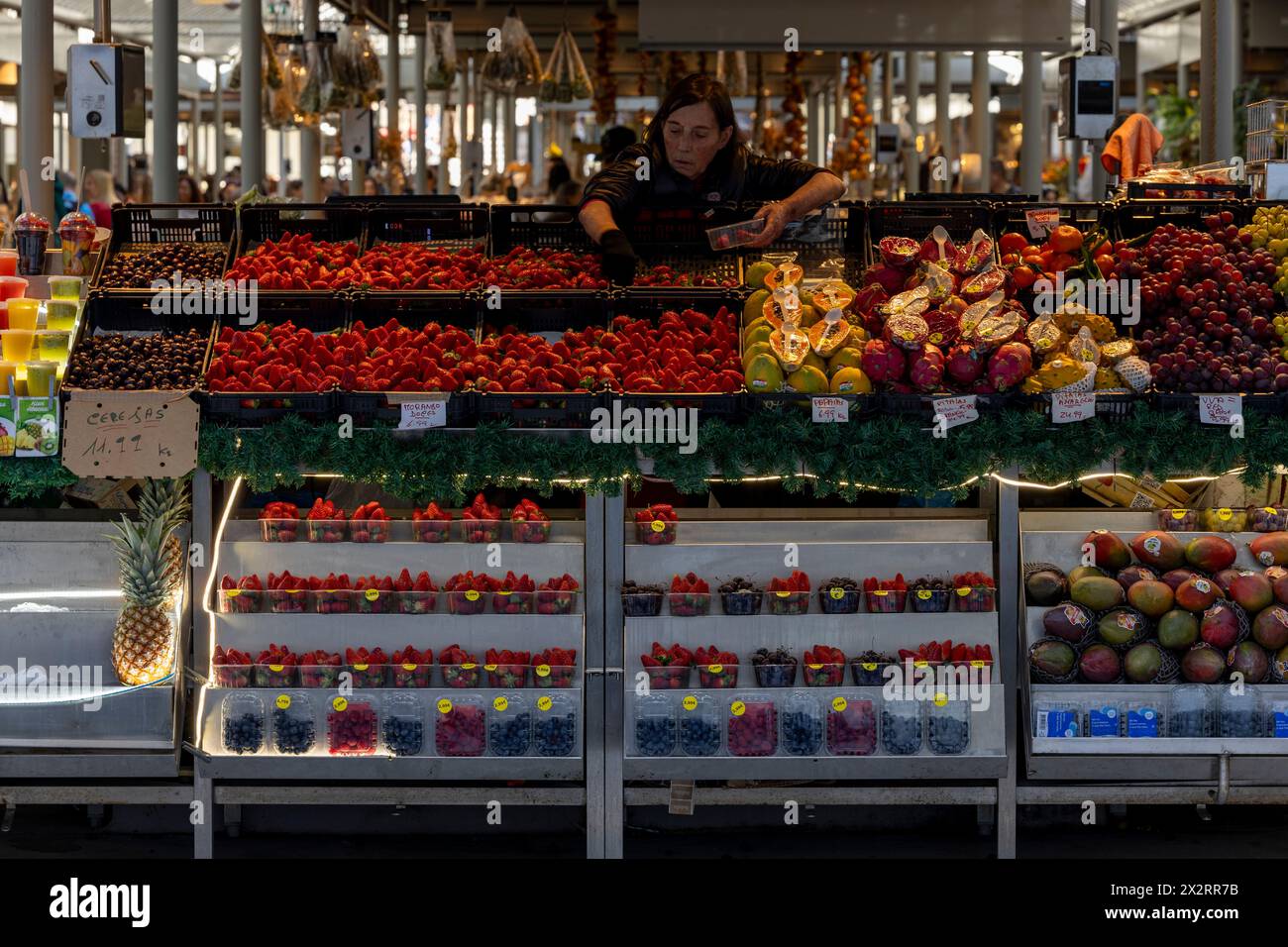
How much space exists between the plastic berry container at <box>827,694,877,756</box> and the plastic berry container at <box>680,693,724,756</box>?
319 millimetres

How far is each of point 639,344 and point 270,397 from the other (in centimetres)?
104

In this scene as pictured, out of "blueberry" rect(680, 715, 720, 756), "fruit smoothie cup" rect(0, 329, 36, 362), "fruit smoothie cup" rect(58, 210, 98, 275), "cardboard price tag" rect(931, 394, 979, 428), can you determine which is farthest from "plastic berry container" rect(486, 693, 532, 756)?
"fruit smoothie cup" rect(58, 210, 98, 275)

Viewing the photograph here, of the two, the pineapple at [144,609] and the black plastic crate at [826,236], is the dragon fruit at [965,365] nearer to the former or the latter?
the black plastic crate at [826,236]

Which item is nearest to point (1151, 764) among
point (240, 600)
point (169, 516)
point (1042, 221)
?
point (1042, 221)

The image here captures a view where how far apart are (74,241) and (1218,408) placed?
11.4 feet

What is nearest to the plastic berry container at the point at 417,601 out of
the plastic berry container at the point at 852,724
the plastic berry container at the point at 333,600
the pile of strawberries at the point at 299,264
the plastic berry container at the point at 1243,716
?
the plastic berry container at the point at 333,600

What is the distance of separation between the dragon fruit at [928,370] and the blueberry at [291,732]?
1.90m

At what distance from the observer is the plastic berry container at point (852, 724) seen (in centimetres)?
410

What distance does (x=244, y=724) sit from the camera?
162 inches

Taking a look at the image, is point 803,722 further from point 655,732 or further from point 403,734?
point 403,734
